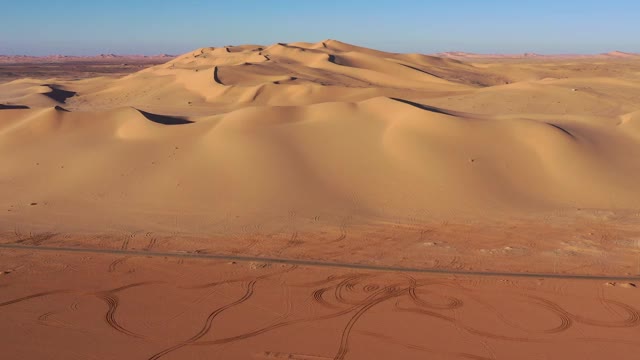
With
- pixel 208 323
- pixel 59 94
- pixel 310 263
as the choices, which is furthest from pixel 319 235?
pixel 59 94

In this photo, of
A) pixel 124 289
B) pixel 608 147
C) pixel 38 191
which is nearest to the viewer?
pixel 124 289

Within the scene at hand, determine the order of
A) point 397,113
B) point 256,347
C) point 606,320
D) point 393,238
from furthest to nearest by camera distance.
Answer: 1. point 397,113
2. point 393,238
3. point 606,320
4. point 256,347

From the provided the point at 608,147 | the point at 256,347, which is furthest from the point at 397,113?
the point at 256,347

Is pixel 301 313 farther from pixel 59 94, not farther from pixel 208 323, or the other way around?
pixel 59 94

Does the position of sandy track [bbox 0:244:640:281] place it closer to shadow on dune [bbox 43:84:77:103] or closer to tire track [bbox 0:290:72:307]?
tire track [bbox 0:290:72:307]

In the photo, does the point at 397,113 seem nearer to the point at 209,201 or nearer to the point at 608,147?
the point at 608,147

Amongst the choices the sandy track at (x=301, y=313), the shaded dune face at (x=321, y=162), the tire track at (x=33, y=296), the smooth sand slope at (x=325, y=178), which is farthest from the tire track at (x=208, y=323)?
the shaded dune face at (x=321, y=162)

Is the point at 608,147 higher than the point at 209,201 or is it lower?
higher
